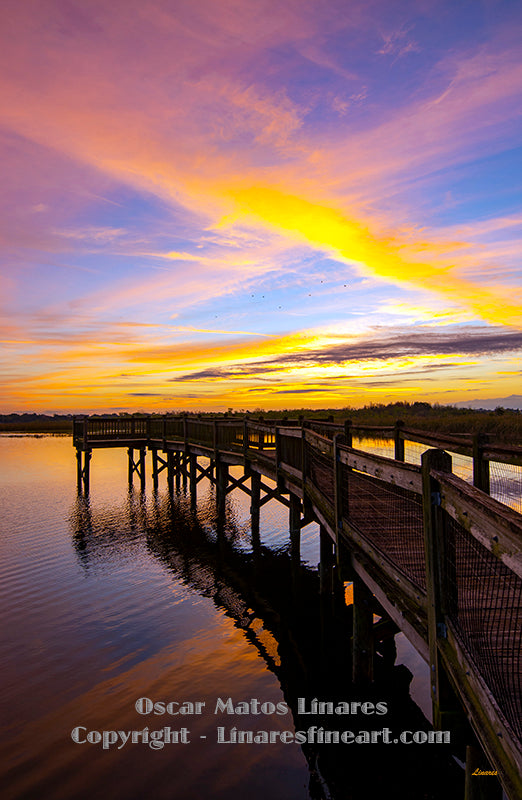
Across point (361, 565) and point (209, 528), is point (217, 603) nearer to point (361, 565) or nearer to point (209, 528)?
point (361, 565)

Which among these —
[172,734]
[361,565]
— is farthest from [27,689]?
[361,565]

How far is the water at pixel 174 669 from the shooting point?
5469mm

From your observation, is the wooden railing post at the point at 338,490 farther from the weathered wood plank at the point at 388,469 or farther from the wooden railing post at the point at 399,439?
the wooden railing post at the point at 399,439

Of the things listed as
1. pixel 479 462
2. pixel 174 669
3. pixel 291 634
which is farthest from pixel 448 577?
pixel 291 634

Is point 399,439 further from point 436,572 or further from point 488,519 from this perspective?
point 488,519

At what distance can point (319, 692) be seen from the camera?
736cm

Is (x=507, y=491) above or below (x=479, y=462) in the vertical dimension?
below

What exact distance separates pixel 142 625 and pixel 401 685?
4984 mm

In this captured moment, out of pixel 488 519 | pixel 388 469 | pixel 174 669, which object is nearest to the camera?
pixel 488 519

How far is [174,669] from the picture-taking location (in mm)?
7828
